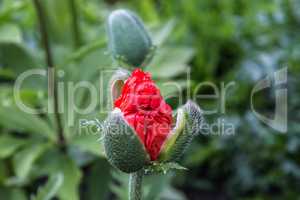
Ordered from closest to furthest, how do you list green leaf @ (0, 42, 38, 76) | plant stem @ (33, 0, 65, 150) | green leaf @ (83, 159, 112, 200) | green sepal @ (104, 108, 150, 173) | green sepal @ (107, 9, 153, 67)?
green sepal @ (104, 108, 150, 173) < green sepal @ (107, 9, 153, 67) < plant stem @ (33, 0, 65, 150) < green leaf @ (83, 159, 112, 200) < green leaf @ (0, 42, 38, 76)

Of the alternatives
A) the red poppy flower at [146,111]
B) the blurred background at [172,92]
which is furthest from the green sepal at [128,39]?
the red poppy flower at [146,111]

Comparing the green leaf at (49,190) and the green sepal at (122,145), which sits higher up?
the green sepal at (122,145)

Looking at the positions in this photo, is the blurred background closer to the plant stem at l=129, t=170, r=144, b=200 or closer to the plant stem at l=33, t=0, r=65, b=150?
the plant stem at l=33, t=0, r=65, b=150

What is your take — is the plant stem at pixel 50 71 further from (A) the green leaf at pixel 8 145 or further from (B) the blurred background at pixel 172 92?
(A) the green leaf at pixel 8 145

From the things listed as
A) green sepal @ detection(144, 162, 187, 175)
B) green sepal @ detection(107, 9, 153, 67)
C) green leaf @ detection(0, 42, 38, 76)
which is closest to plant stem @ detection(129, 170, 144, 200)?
green sepal @ detection(144, 162, 187, 175)

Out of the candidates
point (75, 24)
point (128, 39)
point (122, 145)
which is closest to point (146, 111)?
point (122, 145)

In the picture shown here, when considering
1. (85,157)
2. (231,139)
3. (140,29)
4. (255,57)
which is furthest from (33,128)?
(255,57)
